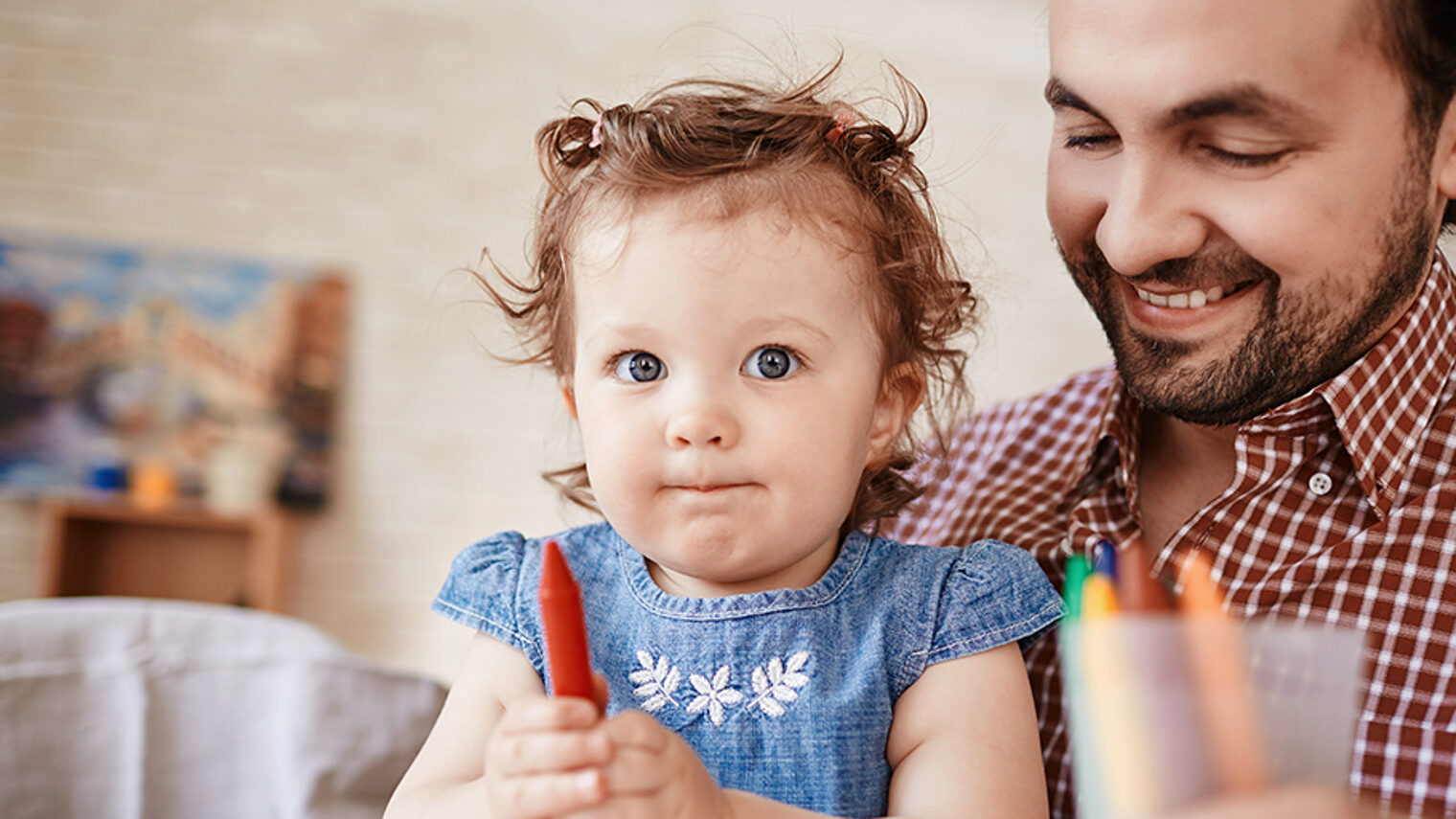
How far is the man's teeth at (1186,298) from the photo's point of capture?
4.23 ft

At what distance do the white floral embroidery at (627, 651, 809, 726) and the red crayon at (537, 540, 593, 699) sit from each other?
1.05ft

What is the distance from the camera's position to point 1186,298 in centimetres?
130

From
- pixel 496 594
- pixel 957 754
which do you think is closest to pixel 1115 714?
pixel 957 754

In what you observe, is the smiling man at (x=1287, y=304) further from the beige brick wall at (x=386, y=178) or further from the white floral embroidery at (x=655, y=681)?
the beige brick wall at (x=386, y=178)

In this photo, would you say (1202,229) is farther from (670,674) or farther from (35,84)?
(35,84)

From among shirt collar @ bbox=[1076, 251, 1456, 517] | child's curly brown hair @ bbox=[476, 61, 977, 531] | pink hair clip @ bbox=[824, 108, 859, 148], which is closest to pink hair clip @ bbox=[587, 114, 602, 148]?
child's curly brown hair @ bbox=[476, 61, 977, 531]

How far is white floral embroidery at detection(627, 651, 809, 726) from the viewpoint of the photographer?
1019 millimetres

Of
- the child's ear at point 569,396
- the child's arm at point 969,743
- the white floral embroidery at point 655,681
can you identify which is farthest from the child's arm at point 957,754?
the child's ear at point 569,396

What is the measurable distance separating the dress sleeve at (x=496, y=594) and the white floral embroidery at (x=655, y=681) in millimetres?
85

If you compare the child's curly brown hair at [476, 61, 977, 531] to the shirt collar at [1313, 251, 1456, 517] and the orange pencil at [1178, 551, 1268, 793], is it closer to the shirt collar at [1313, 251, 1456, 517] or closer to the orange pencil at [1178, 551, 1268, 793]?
the shirt collar at [1313, 251, 1456, 517]

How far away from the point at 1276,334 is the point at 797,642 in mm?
601

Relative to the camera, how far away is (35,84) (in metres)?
4.76

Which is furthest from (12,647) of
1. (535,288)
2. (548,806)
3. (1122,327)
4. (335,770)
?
(1122,327)

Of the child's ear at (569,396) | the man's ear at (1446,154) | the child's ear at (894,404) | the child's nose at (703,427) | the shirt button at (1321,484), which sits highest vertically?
the man's ear at (1446,154)
